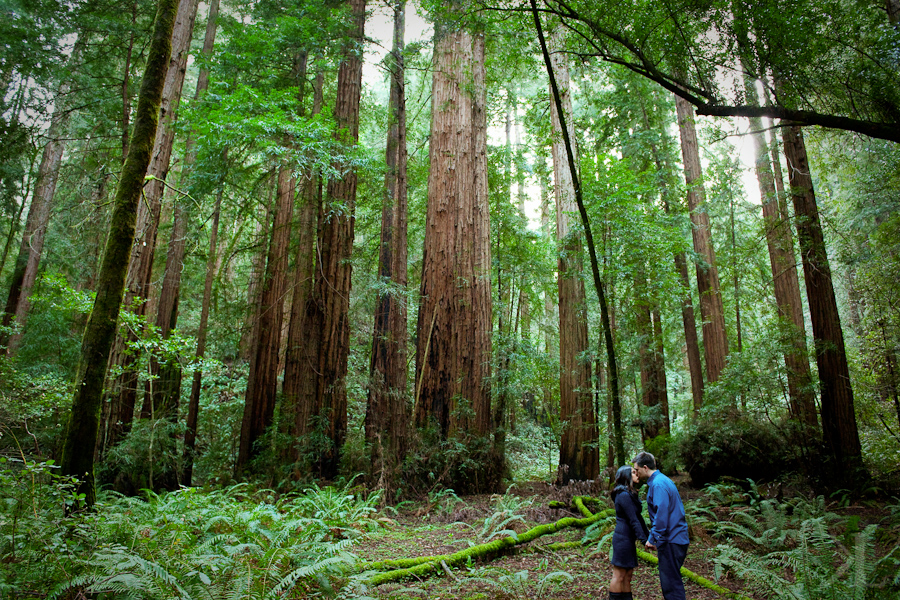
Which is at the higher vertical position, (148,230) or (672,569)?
(148,230)

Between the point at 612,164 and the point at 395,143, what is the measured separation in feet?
16.0

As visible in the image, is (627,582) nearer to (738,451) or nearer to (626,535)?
(626,535)

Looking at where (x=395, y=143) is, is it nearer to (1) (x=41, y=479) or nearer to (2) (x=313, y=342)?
(2) (x=313, y=342)

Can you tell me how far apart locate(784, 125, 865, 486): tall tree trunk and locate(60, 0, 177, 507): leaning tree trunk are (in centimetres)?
885

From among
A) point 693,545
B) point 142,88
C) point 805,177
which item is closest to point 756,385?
point 805,177

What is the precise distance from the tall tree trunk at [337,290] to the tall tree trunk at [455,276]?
1.50 metres

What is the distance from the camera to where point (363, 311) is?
1127 centimetres

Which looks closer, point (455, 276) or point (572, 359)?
point (455, 276)

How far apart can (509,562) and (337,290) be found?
5.81 metres

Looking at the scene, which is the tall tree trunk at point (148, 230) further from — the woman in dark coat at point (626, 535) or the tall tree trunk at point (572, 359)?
the woman in dark coat at point (626, 535)

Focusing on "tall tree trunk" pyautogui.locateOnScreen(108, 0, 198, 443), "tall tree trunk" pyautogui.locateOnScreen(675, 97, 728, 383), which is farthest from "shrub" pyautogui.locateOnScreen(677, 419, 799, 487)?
"tall tree trunk" pyautogui.locateOnScreen(108, 0, 198, 443)

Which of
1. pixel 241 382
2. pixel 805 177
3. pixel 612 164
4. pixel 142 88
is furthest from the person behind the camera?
pixel 241 382

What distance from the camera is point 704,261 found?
13359mm

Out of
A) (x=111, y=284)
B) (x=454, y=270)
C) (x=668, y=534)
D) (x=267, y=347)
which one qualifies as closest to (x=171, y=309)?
(x=267, y=347)
